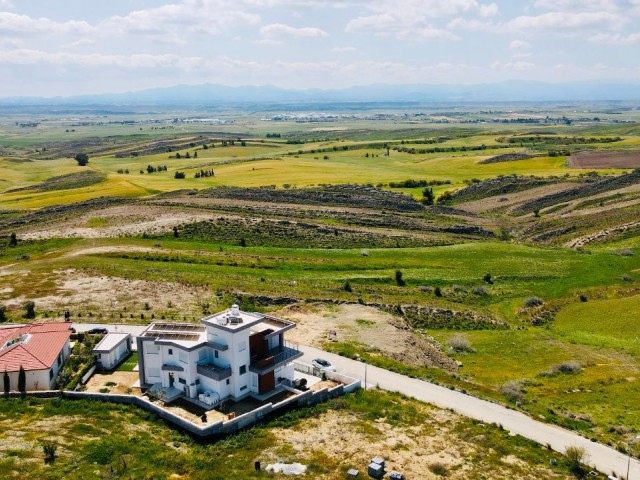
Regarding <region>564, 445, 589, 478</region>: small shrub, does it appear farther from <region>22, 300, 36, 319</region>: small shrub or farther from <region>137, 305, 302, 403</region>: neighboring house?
<region>22, 300, 36, 319</region>: small shrub

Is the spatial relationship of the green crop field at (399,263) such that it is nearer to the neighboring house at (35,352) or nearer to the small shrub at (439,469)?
the neighboring house at (35,352)

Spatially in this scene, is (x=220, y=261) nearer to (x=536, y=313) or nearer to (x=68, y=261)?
(x=68, y=261)

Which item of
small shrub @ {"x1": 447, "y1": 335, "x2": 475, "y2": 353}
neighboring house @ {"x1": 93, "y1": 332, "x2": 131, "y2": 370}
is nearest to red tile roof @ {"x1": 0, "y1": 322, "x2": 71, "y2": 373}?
neighboring house @ {"x1": 93, "y1": 332, "x2": 131, "y2": 370}

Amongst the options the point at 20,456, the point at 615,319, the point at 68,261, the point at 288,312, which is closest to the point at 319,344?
the point at 288,312

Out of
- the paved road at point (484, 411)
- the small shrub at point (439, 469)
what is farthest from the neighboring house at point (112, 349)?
the small shrub at point (439, 469)

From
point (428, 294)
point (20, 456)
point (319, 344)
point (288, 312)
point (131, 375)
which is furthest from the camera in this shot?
point (428, 294)

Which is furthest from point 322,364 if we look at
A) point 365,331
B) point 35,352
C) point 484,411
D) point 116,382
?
point 35,352
